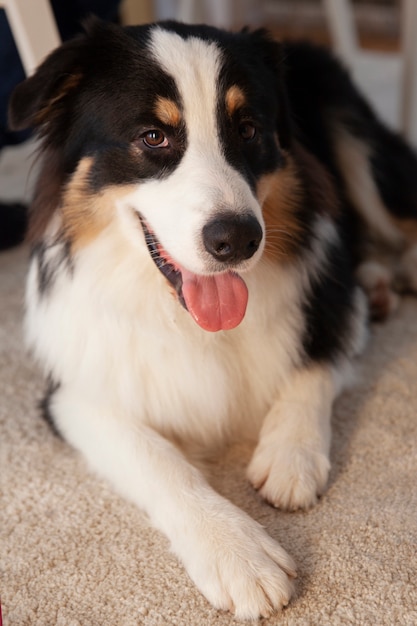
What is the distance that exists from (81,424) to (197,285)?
0.43 m

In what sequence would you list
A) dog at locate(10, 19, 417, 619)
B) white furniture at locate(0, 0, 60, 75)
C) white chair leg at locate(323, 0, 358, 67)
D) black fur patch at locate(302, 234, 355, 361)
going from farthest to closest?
white chair leg at locate(323, 0, 358, 67)
white furniture at locate(0, 0, 60, 75)
black fur patch at locate(302, 234, 355, 361)
dog at locate(10, 19, 417, 619)

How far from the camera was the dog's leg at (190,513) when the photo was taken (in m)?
1.24

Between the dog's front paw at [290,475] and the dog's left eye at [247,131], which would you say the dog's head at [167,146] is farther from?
the dog's front paw at [290,475]

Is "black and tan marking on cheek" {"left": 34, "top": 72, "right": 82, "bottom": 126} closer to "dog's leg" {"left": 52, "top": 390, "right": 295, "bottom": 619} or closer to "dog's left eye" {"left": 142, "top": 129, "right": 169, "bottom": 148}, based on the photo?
"dog's left eye" {"left": 142, "top": 129, "right": 169, "bottom": 148}

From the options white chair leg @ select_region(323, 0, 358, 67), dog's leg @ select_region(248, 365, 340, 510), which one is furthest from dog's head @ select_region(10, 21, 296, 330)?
Answer: white chair leg @ select_region(323, 0, 358, 67)

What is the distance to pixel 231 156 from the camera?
1.44m

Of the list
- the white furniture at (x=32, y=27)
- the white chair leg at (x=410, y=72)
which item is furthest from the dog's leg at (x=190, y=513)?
the white chair leg at (x=410, y=72)

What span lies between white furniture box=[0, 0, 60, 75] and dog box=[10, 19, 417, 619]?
46cm

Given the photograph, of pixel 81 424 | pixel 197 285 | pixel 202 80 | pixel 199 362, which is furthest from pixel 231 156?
pixel 81 424

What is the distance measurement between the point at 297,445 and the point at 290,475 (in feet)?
0.24

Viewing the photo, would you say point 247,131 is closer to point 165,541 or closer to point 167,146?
point 167,146

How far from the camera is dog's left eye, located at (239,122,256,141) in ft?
4.92

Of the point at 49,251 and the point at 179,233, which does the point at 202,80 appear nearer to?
the point at 179,233

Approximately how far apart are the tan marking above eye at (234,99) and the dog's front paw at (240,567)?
77 cm
